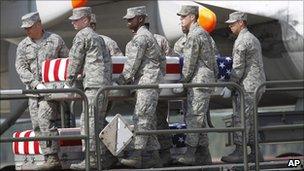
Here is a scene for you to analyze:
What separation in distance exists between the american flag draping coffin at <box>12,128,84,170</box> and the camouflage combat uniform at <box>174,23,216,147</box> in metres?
1.20

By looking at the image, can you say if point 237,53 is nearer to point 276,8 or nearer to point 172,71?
point 172,71

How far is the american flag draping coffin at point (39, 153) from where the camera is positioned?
8672 mm

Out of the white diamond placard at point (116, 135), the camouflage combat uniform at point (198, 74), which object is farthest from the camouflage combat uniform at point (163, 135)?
the white diamond placard at point (116, 135)

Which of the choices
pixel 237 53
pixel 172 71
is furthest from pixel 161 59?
pixel 237 53

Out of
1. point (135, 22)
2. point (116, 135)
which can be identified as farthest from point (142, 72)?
point (116, 135)

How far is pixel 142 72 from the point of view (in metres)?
8.76

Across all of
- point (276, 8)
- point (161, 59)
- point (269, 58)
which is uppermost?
point (161, 59)

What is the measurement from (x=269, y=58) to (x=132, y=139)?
263 inches

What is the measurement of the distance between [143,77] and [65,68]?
84 centimetres

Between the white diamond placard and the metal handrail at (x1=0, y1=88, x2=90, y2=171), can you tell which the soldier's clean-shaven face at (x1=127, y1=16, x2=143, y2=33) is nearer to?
the white diamond placard

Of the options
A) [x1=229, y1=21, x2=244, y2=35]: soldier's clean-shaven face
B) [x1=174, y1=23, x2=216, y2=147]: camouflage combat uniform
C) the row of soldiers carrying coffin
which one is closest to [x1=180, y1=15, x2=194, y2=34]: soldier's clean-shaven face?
the row of soldiers carrying coffin

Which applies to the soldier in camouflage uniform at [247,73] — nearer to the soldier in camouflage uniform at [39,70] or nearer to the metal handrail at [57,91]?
the soldier in camouflage uniform at [39,70]

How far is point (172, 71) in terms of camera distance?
30.1 ft

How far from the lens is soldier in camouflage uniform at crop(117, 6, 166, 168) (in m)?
8.47
